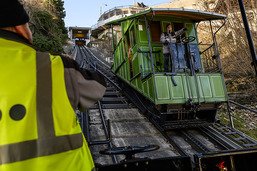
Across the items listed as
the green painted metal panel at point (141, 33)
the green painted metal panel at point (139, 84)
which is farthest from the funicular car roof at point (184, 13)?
the green painted metal panel at point (139, 84)

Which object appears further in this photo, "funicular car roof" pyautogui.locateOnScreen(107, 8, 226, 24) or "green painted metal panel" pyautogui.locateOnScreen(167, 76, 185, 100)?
"funicular car roof" pyautogui.locateOnScreen(107, 8, 226, 24)

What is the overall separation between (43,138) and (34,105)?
18cm

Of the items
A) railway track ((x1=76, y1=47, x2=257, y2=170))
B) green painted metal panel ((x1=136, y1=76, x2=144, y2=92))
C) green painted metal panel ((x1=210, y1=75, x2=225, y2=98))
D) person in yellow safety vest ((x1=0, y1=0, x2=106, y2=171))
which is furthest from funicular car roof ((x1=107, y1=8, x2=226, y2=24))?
person in yellow safety vest ((x1=0, y1=0, x2=106, y2=171))

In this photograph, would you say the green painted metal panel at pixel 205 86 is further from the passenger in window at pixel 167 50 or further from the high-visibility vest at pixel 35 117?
the high-visibility vest at pixel 35 117

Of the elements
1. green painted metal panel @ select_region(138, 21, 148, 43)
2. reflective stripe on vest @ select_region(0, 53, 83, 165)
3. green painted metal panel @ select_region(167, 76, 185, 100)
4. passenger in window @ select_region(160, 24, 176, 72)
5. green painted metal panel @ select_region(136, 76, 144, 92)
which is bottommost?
reflective stripe on vest @ select_region(0, 53, 83, 165)

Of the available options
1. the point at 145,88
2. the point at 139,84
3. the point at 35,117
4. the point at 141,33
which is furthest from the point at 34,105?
the point at 141,33

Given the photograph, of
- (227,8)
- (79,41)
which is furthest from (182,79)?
(79,41)

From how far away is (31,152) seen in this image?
1.57m

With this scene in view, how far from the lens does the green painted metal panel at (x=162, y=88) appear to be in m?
8.55

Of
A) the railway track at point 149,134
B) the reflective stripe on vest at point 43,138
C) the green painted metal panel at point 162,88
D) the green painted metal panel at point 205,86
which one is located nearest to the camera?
the reflective stripe on vest at point 43,138

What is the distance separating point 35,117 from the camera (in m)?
1.62

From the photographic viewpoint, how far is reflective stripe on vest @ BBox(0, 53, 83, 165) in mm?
1532

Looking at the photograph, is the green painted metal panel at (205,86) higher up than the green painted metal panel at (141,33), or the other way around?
the green painted metal panel at (141,33)

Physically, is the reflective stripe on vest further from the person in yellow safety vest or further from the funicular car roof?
the funicular car roof
